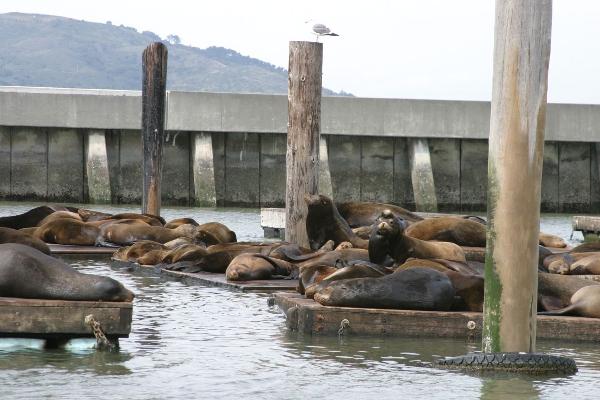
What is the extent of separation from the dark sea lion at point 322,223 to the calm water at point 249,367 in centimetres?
351

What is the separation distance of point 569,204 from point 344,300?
65.5 feet

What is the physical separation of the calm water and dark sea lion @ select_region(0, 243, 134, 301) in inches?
11.3

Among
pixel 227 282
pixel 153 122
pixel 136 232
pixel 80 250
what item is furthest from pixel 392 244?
pixel 153 122

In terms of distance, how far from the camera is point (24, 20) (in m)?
165

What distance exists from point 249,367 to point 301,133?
649 centimetres

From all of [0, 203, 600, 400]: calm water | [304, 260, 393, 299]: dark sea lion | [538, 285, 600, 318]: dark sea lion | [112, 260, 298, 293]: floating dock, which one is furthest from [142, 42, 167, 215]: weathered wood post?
[538, 285, 600, 318]: dark sea lion

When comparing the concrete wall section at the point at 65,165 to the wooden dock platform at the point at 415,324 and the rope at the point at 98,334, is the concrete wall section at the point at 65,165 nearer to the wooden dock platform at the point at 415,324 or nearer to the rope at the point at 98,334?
the wooden dock platform at the point at 415,324

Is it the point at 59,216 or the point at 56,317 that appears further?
the point at 59,216

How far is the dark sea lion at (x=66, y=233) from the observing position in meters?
14.7

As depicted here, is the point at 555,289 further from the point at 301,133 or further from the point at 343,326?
the point at 301,133

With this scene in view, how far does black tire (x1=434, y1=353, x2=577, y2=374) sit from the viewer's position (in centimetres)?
752

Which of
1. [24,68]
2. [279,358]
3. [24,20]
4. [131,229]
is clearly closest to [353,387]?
[279,358]

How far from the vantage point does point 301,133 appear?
1402cm

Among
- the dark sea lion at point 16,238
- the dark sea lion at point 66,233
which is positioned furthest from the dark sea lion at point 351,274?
the dark sea lion at point 66,233
